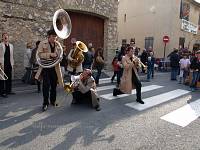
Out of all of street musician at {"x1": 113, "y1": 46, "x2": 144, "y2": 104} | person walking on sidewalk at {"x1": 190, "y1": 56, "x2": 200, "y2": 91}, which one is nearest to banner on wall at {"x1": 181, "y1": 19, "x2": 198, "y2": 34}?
person walking on sidewalk at {"x1": 190, "y1": 56, "x2": 200, "y2": 91}

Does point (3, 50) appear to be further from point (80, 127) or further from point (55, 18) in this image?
point (80, 127)

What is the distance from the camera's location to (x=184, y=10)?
70.9 ft

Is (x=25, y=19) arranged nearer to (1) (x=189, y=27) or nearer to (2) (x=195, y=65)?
(2) (x=195, y=65)

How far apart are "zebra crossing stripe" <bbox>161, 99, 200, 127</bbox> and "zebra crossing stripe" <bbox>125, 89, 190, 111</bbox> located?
0.70 metres

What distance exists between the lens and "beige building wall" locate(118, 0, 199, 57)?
803 inches

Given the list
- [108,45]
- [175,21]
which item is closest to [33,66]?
[108,45]

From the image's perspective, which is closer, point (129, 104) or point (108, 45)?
point (129, 104)

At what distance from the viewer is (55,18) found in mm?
5797

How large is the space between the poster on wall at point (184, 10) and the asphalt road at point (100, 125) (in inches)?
627

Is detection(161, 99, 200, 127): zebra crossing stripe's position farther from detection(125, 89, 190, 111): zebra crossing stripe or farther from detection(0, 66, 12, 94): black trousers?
detection(0, 66, 12, 94): black trousers

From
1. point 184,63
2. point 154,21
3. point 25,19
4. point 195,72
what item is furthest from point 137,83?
point 154,21

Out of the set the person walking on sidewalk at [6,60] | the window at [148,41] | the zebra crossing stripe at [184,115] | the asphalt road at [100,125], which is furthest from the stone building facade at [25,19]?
the window at [148,41]

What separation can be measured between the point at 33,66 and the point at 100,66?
99.8 inches

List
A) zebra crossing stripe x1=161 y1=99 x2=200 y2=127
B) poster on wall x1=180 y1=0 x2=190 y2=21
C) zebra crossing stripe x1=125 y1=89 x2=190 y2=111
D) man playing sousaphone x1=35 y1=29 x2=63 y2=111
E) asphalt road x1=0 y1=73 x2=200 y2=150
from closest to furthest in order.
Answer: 1. asphalt road x1=0 y1=73 x2=200 y2=150
2. zebra crossing stripe x1=161 y1=99 x2=200 y2=127
3. man playing sousaphone x1=35 y1=29 x2=63 y2=111
4. zebra crossing stripe x1=125 y1=89 x2=190 y2=111
5. poster on wall x1=180 y1=0 x2=190 y2=21
